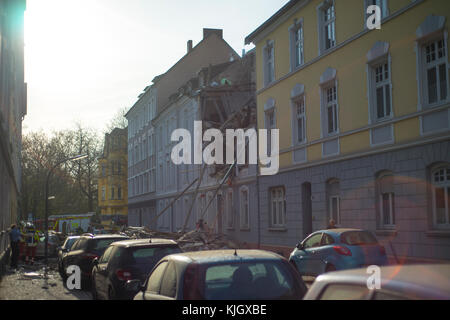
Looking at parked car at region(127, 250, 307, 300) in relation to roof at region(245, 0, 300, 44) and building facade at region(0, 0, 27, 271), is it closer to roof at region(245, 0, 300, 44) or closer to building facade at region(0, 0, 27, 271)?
building facade at region(0, 0, 27, 271)

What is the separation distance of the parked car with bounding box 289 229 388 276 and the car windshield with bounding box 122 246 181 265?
4603 millimetres

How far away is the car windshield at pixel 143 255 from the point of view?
11.4m

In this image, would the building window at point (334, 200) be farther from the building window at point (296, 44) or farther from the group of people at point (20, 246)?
the group of people at point (20, 246)

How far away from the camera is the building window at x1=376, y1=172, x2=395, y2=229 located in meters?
17.6

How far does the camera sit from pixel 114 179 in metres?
78.1

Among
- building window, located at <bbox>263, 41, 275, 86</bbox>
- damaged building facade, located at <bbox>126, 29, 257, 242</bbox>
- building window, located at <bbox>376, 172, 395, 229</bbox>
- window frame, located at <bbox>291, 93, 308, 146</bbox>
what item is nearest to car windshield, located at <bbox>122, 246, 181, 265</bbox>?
building window, located at <bbox>376, 172, 395, 229</bbox>

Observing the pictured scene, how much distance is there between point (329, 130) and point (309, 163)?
1.68m

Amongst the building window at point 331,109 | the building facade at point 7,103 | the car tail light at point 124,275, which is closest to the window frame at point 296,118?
the building window at point 331,109

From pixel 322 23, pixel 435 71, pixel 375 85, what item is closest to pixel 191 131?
pixel 322 23

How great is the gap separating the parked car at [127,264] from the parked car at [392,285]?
7225mm

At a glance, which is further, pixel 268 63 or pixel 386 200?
pixel 268 63

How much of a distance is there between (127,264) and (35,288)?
25.0 feet

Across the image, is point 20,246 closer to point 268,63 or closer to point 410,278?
point 268,63
